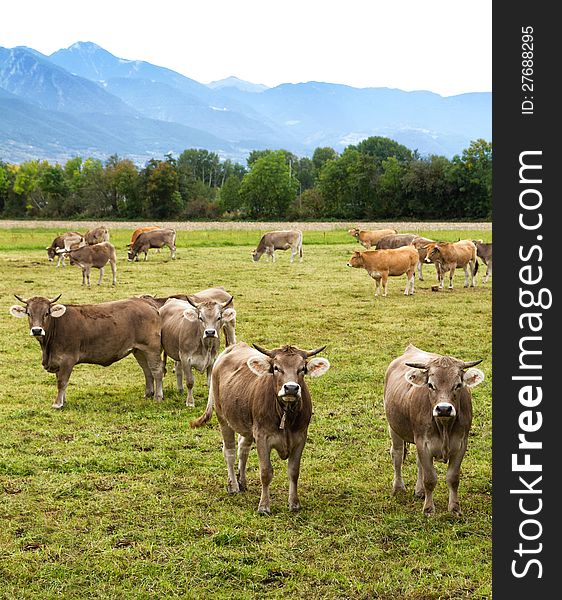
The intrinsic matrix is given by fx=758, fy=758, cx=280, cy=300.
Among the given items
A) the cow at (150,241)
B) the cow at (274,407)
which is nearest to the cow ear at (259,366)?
the cow at (274,407)

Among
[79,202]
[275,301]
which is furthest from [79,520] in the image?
[79,202]

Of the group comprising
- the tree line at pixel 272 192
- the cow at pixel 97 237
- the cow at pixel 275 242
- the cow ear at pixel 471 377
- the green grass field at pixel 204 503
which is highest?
the tree line at pixel 272 192

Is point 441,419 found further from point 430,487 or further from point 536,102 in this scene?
point 536,102

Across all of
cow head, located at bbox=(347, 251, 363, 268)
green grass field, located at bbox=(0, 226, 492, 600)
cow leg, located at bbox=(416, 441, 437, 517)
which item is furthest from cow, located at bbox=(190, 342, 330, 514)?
cow head, located at bbox=(347, 251, 363, 268)

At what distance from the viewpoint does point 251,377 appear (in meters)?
7.59

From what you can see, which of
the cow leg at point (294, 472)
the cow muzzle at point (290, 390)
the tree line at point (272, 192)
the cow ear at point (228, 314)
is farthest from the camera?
the tree line at point (272, 192)

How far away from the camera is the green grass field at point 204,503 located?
5.88 m

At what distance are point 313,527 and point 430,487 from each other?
1.11 m

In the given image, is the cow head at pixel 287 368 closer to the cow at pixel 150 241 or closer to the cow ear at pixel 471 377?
the cow ear at pixel 471 377

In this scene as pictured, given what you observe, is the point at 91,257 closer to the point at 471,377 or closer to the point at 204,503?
the point at 204,503

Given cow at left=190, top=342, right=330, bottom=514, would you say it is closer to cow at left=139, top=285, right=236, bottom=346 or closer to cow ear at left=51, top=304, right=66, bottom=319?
cow ear at left=51, top=304, right=66, bottom=319

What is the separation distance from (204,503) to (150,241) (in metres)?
26.2

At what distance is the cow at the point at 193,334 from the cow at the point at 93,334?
0.81ft

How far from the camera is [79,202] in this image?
89375mm
